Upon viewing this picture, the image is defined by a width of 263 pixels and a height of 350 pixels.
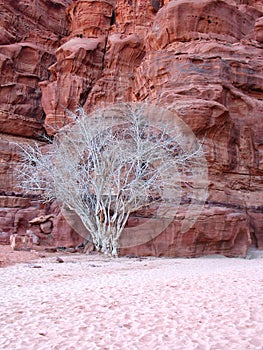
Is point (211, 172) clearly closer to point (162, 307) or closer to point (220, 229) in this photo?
point (220, 229)

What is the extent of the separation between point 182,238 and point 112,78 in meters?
16.9

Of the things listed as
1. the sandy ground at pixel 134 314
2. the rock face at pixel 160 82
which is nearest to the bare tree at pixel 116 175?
the rock face at pixel 160 82

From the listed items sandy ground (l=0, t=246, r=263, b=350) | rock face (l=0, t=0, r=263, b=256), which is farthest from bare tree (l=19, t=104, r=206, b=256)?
sandy ground (l=0, t=246, r=263, b=350)

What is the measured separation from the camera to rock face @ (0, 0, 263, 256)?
15.7 meters

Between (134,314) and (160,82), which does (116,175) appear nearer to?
(160,82)

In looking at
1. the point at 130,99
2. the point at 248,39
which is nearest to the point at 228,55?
the point at 248,39

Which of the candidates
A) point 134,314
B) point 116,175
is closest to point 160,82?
point 116,175

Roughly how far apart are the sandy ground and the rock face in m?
7.75

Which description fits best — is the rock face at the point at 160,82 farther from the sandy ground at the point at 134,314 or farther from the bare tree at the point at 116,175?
the sandy ground at the point at 134,314

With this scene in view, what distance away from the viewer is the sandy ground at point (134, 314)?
3.41 metres

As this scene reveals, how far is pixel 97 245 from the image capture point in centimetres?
1422

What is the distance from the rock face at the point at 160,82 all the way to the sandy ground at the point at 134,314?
7745 millimetres

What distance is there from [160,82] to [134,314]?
1686 centimetres

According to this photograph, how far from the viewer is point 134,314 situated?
4.38 m
